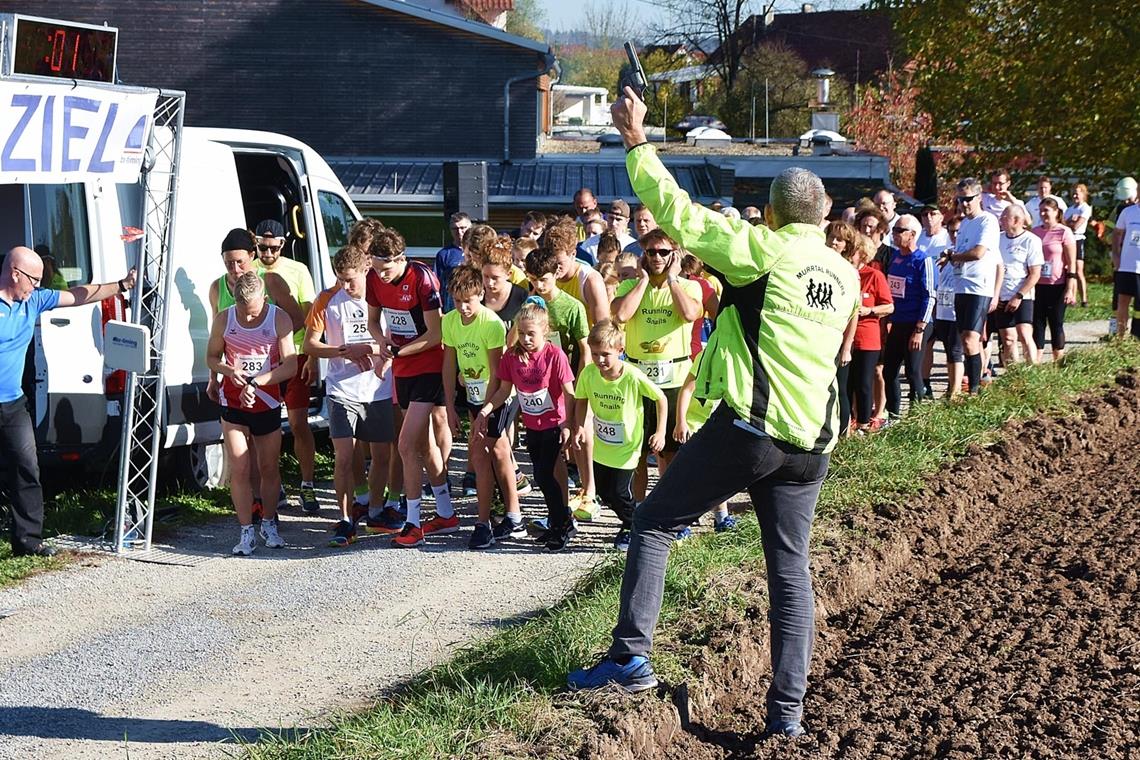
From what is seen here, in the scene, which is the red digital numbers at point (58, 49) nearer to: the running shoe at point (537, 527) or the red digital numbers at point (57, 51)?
the red digital numbers at point (57, 51)

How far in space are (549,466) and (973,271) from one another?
5.70m

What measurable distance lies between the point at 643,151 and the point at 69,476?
22.9 ft

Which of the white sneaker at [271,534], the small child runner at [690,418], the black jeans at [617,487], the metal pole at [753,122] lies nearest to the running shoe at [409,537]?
the white sneaker at [271,534]

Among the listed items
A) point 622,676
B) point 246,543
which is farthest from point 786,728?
point 246,543

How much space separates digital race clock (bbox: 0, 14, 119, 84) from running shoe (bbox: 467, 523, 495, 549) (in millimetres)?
3438

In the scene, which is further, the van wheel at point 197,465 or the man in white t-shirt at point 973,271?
the man in white t-shirt at point 973,271

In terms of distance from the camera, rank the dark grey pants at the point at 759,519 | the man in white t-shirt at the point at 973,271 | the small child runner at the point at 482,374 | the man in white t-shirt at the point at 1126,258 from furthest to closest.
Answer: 1. the man in white t-shirt at the point at 1126,258
2. the man in white t-shirt at the point at 973,271
3. the small child runner at the point at 482,374
4. the dark grey pants at the point at 759,519

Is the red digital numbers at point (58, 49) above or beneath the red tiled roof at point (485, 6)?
beneath

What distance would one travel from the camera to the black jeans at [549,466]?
8359 millimetres

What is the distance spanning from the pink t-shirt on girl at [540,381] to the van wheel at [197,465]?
2771 mm

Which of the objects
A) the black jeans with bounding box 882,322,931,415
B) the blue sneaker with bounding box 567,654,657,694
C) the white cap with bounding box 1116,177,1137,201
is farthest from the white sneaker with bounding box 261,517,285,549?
the white cap with bounding box 1116,177,1137,201

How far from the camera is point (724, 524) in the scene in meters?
8.51

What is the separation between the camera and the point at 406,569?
802cm

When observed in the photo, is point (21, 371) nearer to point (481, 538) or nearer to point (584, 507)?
point (481, 538)
